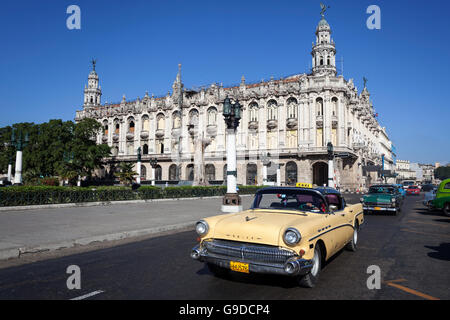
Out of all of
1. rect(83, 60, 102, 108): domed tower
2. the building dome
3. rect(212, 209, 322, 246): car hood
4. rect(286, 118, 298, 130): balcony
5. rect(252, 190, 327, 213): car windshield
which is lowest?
rect(212, 209, 322, 246): car hood

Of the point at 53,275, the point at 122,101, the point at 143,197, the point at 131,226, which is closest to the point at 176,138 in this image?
the point at 122,101

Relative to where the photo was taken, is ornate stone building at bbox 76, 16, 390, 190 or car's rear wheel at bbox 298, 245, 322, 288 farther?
ornate stone building at bbox 76, 16, 390, 190

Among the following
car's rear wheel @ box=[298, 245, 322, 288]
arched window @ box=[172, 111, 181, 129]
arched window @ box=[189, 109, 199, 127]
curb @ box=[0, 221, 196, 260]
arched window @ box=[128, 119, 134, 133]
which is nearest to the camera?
car's rear wheel @ box=[298, 245, 322, 288]

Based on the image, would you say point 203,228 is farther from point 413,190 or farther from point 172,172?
point 172,172

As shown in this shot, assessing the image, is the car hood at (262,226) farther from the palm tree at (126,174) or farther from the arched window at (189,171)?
the arched window at (189,171)

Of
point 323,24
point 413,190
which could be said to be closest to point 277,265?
point 413,190

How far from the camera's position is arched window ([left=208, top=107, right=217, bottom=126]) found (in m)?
53.7

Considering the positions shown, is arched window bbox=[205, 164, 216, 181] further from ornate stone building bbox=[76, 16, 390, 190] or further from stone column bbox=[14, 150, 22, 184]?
stone column bbox=[14, 150, 22, 184]

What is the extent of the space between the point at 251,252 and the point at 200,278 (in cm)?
122

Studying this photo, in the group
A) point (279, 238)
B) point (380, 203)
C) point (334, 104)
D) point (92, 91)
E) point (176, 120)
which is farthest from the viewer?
point (92, 91)

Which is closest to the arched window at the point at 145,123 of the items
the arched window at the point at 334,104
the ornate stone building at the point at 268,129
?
the ornate stone building at the point at 268,129

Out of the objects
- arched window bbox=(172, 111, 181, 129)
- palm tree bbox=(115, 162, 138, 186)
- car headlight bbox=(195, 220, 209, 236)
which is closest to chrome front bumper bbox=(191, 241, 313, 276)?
car headlight bbox=(195, 220, 209, 236)

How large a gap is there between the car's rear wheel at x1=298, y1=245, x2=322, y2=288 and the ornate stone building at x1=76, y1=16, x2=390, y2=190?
29409 mm

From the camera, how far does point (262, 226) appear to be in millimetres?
4590
